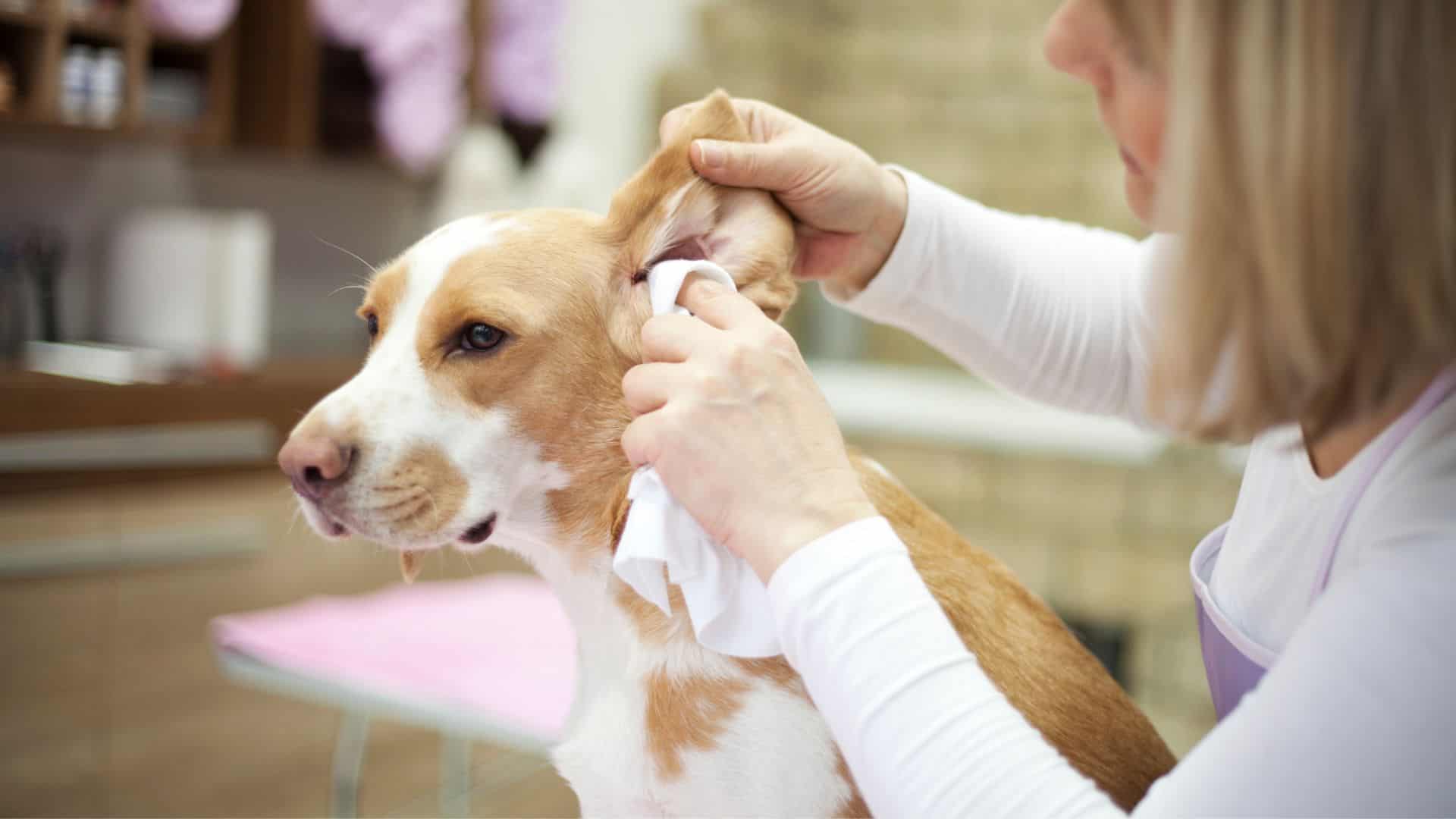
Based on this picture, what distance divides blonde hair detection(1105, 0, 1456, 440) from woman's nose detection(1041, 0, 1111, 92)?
0.06 m

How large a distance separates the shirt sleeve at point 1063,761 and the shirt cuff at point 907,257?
38 centimetres

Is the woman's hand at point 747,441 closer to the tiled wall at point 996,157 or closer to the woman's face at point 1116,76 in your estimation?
the woman's face at point 1116,76

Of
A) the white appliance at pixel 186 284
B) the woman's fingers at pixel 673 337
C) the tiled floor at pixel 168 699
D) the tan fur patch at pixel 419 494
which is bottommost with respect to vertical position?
the tiled floor at pixel 168 699

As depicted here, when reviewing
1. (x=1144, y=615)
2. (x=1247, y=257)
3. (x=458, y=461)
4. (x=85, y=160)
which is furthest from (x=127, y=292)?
(x=1144, y=615)

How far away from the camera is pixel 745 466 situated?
640 millimetres

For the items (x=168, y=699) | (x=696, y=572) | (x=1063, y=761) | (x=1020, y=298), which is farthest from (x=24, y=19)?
(x=1063, y=761)

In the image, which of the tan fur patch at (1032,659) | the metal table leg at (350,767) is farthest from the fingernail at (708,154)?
the metal table leg at (350,767)

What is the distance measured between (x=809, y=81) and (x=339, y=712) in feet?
10.3

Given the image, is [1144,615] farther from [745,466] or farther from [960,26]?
[745,466]

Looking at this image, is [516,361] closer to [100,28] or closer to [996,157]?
[100,28]

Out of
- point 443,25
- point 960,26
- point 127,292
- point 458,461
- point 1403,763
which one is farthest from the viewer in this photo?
point 960,26

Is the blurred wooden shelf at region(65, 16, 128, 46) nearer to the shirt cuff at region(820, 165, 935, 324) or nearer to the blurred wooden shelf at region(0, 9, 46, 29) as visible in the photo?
the blurred wooden shelf at region(0, 9, 46, 29)

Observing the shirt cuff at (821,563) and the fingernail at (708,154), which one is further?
the fingernail at (708,154)

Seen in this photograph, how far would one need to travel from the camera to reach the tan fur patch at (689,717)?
0.75 m
